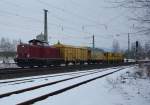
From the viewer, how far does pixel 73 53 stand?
45.2 metres

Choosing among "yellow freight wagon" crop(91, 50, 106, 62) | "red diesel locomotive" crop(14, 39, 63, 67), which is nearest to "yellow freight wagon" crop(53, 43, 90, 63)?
"yellow freight wagon" crop(91, 50, 106, 62)

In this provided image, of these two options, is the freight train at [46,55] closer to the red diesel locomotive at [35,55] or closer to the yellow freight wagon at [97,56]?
the red diesel locomotive at [35,55]

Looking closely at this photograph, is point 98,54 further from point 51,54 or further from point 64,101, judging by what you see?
point 64,101

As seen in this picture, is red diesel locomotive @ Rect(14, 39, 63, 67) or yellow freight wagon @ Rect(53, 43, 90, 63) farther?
yellow freight wagon @ Rect(53, 43, 90, 63)

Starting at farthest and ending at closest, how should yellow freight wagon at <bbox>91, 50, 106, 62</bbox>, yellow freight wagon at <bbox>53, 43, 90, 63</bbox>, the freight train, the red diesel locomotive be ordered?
yellow freight wagon at <bbox>91, 50, 106, 62</bbox> < yellow freight wagon at <bbox>53, 43, 90, 63</bbox> < the freight train < the red diesel locomotive

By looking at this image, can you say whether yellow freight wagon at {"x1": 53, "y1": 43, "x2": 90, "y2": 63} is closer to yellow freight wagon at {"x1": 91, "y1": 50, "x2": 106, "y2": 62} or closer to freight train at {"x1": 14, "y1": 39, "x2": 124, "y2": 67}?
freight train at {"x1": 14, "y1": 39, "x2": 124, "y2": 67}

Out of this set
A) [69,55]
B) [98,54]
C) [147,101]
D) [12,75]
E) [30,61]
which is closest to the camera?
[147,101]

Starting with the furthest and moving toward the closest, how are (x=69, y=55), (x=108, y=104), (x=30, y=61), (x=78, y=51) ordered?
1. (x=78, y=51)
2. (x=69, y=55)
3. (x=30, y=61)
4. (x=108, y=104)

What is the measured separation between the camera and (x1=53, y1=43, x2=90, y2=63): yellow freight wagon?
1642 inches

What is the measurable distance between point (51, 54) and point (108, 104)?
27796 millimetres

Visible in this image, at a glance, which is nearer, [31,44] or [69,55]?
[31,44]

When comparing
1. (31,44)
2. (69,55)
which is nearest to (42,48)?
(31,44)

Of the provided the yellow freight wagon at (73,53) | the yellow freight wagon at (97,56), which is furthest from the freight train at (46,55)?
the yellow freight wagon at (97,56)

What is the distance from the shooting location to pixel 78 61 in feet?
157
